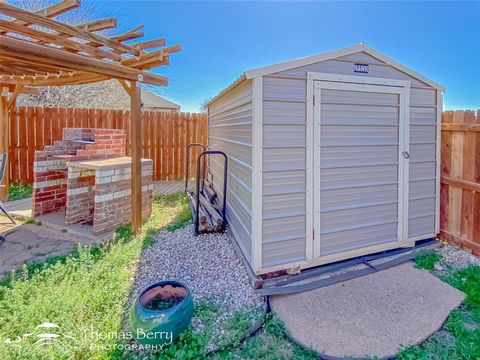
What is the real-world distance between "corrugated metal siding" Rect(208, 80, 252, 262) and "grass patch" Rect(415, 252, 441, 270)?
2047 mm

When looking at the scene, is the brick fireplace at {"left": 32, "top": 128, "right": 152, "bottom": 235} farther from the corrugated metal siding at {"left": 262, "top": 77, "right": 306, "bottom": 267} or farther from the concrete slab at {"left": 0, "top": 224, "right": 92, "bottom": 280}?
the corrugated metal siding at {"left": 262, "top": 77, "right": 306, "bottom": 267}

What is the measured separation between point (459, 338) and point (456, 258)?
65.4 inches

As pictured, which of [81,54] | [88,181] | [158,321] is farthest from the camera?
[88,181]

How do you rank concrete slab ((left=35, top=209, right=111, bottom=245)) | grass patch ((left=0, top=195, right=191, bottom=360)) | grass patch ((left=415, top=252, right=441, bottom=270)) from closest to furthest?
grass patch ((left=0, top=195, right=191, bottom=360)) → grass patch ((left=415, top=252, right=441, bottom=270)) → concrete slab ((left=35, top=209, right=111, bottom=245))

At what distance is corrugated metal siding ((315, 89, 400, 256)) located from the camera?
322 cm

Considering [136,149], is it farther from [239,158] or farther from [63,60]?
[239,158]

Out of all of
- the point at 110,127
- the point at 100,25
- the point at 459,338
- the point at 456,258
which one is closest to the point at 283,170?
the point at 459,338

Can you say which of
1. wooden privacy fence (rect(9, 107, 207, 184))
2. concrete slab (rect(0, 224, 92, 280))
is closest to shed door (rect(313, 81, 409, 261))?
concrete slab (rect(0, 224, 92, 280))

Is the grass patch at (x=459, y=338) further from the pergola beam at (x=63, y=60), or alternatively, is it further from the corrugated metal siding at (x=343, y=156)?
the pergola beam at (x=63, y=60)

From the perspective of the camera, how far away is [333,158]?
3246 millimetres

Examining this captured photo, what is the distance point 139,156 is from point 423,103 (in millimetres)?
3973

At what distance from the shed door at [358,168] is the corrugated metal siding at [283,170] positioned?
7.4 inches

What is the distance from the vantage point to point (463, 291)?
292 centimetres

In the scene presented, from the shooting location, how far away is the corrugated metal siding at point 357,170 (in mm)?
3217
